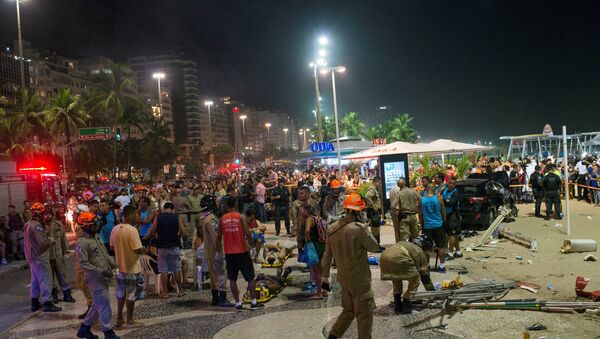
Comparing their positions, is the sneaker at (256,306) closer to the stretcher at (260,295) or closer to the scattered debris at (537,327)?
the stretcher at (260,295)

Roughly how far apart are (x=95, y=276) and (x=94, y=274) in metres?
0.03

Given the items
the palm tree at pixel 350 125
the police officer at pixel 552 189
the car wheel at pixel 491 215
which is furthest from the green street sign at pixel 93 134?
the palm tree at pixel 350 125

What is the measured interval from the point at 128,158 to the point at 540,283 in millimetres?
63669

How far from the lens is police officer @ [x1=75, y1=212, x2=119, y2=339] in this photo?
6.29 m

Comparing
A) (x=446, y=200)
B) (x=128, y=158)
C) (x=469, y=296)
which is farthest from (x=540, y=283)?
(x=128, y=158)

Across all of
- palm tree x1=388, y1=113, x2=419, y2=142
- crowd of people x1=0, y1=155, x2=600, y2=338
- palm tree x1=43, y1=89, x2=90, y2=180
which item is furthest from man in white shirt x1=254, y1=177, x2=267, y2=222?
palm tree x1=388, y1=113, x2=419, y2=142

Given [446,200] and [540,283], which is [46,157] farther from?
[540,283]

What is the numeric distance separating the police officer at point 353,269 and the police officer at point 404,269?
136 cm

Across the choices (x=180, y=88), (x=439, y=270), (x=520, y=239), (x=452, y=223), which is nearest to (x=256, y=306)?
(x=439, y=270)

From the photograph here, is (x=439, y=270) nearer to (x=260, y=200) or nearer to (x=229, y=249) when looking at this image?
(x=229, y=249)

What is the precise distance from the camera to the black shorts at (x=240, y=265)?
7.35 m

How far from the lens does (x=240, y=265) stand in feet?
24.2

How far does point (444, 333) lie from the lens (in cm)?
582

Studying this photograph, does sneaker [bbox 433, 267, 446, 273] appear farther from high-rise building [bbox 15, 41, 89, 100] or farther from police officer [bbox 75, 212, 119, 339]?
high-rise building [bbox 15, 41, 89, 100]
